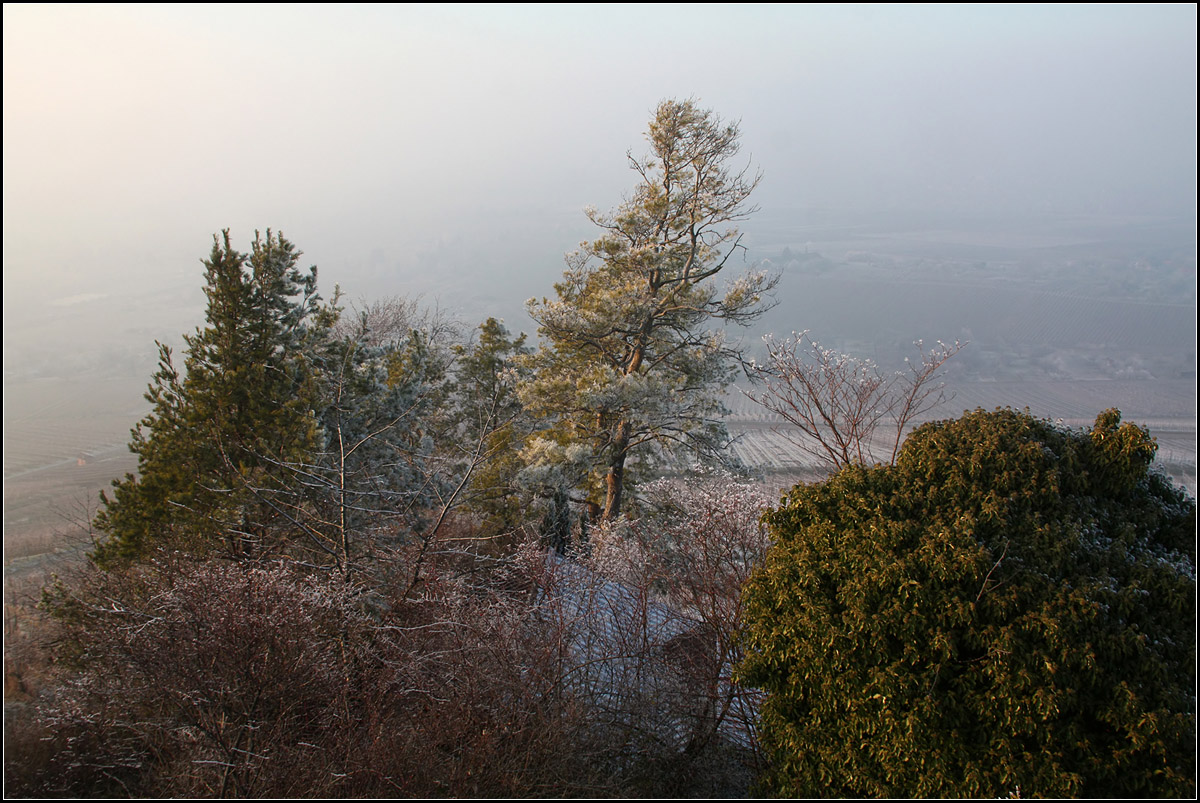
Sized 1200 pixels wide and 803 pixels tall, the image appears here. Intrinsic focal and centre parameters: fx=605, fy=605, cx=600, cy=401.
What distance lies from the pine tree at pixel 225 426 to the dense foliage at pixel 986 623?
720 cm

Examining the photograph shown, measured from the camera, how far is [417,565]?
7.30 metres

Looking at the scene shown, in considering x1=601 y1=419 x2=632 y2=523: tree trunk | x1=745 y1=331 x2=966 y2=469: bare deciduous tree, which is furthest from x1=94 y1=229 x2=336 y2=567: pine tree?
x1=745 y1=331 x2=966 y2=469: bare deciduous tree

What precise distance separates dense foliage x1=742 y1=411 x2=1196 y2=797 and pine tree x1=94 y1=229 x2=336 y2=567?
23.6ft

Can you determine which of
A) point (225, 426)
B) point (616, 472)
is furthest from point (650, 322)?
point (225, 426)

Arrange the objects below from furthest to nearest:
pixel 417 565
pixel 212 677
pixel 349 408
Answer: pixel 349 408 → pixel 417 565 → pixel 212 677

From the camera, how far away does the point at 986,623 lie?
5.01 meters

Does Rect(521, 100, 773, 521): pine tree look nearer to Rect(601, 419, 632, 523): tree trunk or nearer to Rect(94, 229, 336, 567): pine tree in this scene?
Rect(601, 419, 632, 523): tree trunk

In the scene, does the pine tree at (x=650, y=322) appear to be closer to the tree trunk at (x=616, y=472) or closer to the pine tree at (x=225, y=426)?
the tree trunk at (x=616, y=472)

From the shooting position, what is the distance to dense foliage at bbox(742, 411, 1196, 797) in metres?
4.54

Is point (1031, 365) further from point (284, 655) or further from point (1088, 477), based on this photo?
point (284, 655)

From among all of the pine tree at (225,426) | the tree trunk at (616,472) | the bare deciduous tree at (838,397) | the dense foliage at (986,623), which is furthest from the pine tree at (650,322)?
the dense foliage at (986,623)

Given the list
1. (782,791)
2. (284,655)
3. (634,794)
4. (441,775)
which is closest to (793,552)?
(782,791)

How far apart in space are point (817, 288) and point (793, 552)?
242ft

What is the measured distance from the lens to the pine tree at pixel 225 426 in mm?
9055
